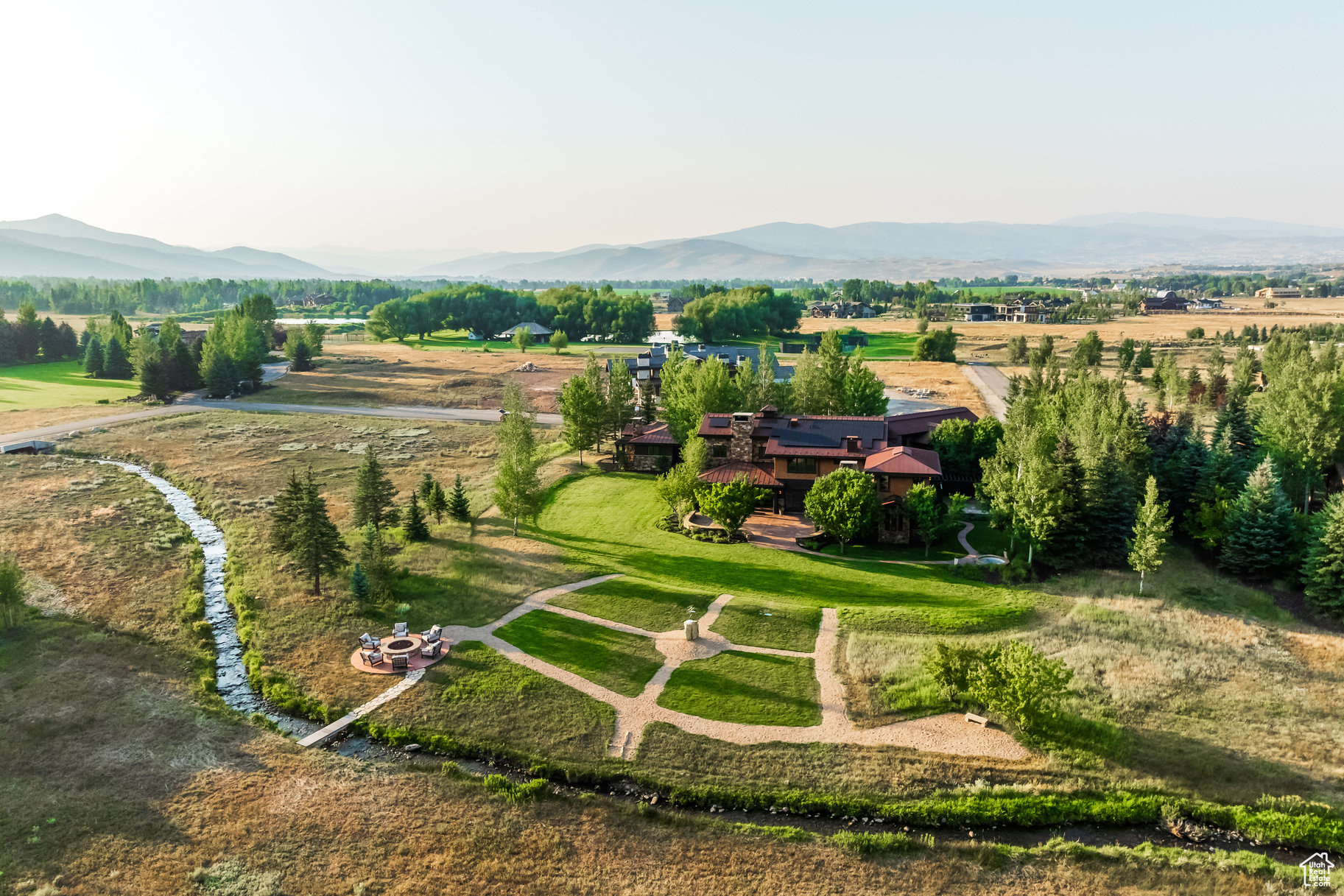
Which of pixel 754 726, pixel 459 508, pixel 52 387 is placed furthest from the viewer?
pixel 52 387

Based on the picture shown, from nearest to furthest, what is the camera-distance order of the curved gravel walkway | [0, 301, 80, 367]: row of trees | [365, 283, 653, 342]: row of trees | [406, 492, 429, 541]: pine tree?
the curved gravel walkway < [406, 492, 429, 541]: pine tree < [0, 301, 80, 367]: row of trees < [365, 283, 653, 342]: row of trees

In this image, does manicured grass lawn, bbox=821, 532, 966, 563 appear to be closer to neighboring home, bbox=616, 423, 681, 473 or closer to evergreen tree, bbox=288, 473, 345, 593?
neighboring home, bbox=616, 423, 681, 473

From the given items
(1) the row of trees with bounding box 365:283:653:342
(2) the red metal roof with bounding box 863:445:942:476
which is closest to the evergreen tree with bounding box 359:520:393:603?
(2) the red metal roof with bounding box 863:445:942:476

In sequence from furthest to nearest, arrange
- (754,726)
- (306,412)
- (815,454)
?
(306,412) → (815,454) → (754,726)

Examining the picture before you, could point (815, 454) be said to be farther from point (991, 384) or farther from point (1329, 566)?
point (991, 384)

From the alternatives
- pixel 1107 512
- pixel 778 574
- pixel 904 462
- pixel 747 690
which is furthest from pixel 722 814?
pixel 1107 512

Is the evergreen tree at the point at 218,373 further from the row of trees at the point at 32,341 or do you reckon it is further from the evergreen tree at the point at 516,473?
the evergreen tree at the point at 516,473
